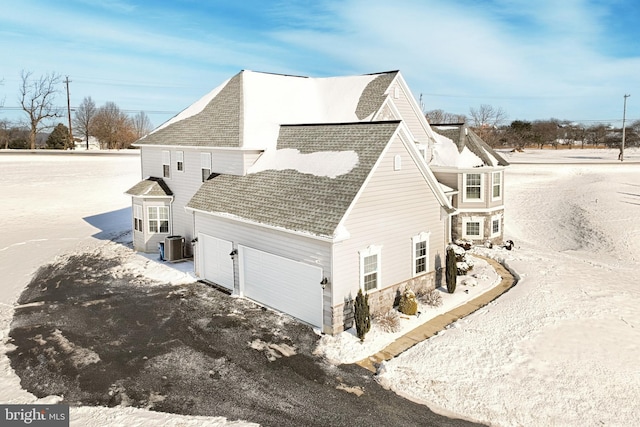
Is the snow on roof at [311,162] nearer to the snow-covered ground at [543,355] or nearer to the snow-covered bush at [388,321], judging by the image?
the snow-covered bush at [388,321]

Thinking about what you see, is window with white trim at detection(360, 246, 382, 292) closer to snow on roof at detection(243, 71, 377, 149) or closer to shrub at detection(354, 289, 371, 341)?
shrub at detection(354, 289, 371, 341)

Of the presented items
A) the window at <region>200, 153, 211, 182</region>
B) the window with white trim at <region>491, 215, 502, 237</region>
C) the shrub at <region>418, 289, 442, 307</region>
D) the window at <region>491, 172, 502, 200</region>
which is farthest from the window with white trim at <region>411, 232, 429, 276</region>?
the window at <region>491, 172, 502, 200</region>

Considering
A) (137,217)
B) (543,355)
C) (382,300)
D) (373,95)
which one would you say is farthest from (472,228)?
(137,217)

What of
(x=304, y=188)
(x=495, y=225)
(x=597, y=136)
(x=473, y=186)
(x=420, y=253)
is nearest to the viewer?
(x=304, y=188)

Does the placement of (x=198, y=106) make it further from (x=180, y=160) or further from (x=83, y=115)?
(x=83, y=115)

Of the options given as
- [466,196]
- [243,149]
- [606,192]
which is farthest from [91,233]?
[606,192]

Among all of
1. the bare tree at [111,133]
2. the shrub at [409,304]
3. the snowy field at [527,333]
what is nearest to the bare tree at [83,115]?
the bare tree at [111,133]
